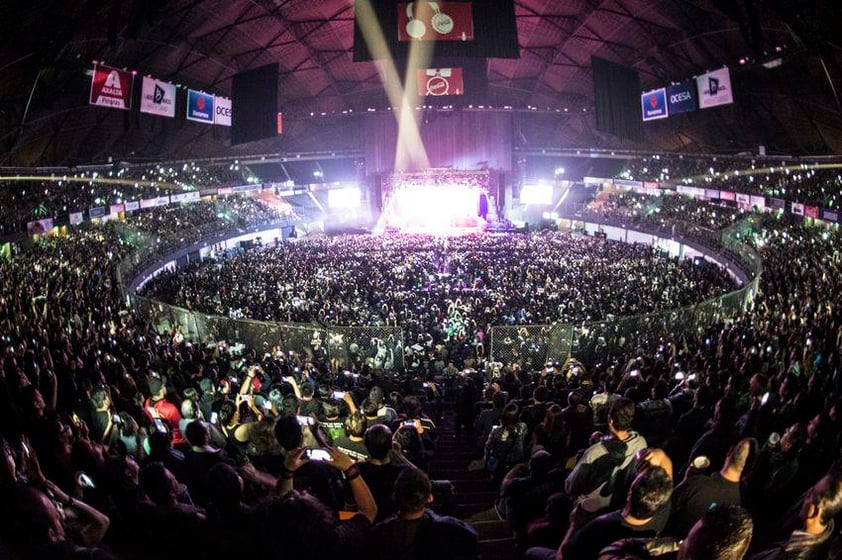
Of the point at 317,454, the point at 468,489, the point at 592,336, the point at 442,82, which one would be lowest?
the point at 468,489

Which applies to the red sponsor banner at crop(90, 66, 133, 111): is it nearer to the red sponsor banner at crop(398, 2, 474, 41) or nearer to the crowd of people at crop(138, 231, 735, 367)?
the crowd of people at crop(138, 231, 735, 367)

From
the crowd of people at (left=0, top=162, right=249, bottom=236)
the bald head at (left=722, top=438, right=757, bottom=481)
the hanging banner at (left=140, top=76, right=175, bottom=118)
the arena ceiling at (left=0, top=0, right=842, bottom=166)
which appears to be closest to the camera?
the bald head at (left=722, top=438, right=757, bottom=481)

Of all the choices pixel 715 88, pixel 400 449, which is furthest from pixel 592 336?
pixel 715 88

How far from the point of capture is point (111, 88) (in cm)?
2444

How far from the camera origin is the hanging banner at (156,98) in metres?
26.6

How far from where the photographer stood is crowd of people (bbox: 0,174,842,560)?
2.94 metres

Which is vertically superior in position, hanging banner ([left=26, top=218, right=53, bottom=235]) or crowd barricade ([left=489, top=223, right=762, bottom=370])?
hanging banner ([left=26, top=218, right=53, bottom=235])

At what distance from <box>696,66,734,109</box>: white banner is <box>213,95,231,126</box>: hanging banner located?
24007mm

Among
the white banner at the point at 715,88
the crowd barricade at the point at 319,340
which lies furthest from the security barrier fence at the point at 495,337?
the white banner at the point at 715,88

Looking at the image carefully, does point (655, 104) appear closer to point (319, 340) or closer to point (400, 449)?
point (319, 340)

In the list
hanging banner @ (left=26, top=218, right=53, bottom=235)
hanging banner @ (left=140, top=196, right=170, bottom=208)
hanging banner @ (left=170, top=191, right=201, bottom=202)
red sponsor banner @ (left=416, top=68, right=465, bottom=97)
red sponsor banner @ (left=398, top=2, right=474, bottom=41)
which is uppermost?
red sponsor banner @ (left=416, top=68, right=465, bottom=97)

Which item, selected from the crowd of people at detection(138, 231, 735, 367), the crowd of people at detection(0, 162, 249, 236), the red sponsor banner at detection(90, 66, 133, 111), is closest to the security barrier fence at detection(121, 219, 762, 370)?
the crowd of people at detection(138, 231, 735, 367)

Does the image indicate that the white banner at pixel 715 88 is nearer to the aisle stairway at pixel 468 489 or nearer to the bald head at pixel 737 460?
the aisle stairway at pixel 468 489

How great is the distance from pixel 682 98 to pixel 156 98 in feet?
81.5
